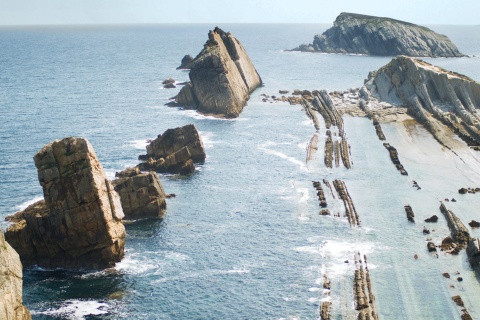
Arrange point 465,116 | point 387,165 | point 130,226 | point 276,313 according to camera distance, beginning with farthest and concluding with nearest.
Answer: point 465,116
point 387,165
point 130,226
point 276,313

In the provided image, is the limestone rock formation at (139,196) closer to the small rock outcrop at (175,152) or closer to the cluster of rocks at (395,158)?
the small rock outcrop at (175,152)

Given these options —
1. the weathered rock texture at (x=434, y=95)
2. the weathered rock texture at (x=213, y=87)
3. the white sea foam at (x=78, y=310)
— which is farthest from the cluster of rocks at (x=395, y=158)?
the white sea foam at (x=78, y=310)

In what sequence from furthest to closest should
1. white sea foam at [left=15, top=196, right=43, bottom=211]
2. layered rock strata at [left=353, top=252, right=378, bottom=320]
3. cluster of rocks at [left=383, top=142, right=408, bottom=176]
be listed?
cluster of rocks at [left=383, top=142, right=408, bottom=176] < white sea foam at [left=15, top=196, right=43, bottom=211] < layered rock strata at [left=353, top=252, right=378, bottom=320]

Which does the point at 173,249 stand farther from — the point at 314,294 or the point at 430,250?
the point at 430,250

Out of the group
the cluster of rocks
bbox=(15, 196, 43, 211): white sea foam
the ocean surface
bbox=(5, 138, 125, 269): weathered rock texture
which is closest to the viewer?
the ocean surface

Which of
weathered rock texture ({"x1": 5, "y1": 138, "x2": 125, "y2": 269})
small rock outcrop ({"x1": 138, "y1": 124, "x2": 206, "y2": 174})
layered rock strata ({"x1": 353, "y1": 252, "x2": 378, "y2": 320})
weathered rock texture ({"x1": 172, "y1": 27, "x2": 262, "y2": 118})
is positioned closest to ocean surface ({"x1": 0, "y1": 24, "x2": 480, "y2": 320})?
layered rock strata ({"x1": 353, "y1": 252, "x2": 378, "y2": 320})

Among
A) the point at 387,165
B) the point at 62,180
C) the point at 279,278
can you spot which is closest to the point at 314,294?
the point at 279,278

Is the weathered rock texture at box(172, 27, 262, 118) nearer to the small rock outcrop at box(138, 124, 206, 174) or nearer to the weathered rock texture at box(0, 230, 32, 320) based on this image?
the small rock outcrop at box(138, 124, 206, 174)
